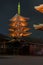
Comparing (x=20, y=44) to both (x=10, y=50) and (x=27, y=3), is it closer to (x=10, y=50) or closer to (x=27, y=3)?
(x=10, y=50)

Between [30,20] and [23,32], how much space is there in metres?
1.30

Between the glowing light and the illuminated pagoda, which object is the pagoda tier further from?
the glowing light

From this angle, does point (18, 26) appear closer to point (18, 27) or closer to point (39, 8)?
point (18, 27)

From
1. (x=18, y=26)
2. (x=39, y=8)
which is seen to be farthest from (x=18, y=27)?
(x=39, y=8)

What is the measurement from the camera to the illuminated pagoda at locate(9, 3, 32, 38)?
26.5 m

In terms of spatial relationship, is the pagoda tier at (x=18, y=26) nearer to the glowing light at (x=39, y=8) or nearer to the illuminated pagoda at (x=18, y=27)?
the illuminated pagoda at (x=18, y=27)

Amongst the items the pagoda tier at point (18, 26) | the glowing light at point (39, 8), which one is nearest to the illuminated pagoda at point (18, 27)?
the pagoda tier at point (18, 26)

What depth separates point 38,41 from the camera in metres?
24.3

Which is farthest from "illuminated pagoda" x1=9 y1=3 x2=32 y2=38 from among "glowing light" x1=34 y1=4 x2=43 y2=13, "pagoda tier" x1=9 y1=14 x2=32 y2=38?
"glowing light" x1=34 y1=4 x2=43 y2=13

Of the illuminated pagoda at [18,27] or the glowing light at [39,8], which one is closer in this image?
the glowing light at [39,8]

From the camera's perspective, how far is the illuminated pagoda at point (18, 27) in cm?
2651

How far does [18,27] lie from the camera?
27.8 m

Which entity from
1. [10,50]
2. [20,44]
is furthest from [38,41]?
[10,50]

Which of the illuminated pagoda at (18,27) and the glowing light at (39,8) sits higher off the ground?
the glowing light at (39,8)
